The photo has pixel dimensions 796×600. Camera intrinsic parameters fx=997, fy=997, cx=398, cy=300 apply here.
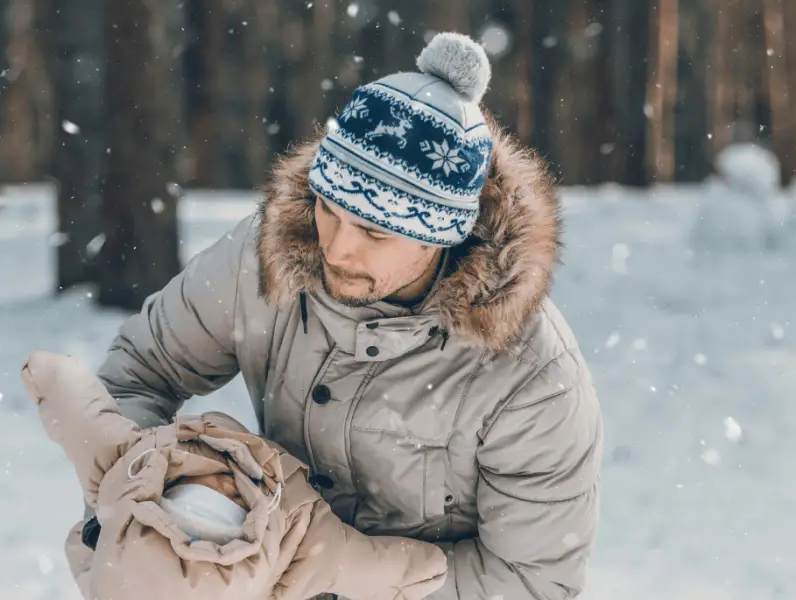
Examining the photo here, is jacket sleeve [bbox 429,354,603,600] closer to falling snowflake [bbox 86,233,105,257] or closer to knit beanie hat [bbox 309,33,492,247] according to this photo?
knit beanie hat [bbox 309,33,492,247]

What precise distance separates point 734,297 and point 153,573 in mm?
6379

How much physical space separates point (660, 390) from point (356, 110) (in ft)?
13.2

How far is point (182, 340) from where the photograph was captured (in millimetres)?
2514

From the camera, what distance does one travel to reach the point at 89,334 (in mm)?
6129

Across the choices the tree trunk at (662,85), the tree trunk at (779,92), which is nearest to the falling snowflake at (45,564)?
the tree trunk at (662,85)

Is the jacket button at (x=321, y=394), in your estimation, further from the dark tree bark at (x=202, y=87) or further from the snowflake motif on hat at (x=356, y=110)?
the dark tree bark at (x=202, y=87)

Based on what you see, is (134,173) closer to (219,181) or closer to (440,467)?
(440,467)

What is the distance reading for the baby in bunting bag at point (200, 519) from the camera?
187cm

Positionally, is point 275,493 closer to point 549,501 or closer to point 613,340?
point 549,501

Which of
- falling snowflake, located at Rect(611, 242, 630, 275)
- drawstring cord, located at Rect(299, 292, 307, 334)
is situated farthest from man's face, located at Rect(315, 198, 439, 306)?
falling snowflake, located at Rect(611, 242, 630, 275)

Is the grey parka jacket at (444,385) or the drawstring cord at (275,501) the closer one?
the drawstring cord at (275,501)

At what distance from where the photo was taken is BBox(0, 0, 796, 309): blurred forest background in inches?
252

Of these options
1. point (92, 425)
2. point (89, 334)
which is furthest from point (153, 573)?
point (89, 334)

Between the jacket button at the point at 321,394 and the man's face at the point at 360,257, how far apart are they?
22cm
